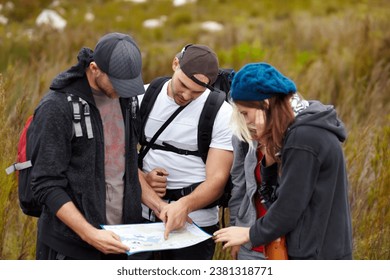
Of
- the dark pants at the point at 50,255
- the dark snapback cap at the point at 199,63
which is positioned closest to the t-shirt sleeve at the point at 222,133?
the dark snapback cap at the point at 199,63

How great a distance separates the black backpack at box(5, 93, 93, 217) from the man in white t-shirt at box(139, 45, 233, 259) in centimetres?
52

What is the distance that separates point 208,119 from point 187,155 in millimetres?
206

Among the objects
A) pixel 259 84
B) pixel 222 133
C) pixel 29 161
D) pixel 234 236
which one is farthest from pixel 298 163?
pixel 29 161

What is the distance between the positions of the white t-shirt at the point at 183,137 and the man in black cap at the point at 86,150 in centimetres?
25

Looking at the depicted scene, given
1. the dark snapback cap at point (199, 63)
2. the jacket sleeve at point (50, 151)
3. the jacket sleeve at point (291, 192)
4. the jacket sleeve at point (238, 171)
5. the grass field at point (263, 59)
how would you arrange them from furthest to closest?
the grass field at point (263, 59), the dark snapback cap at point (199, 63), the jacket sleeve at point (238, 171), the jacket sleeve at point (50, 151), the jacket sleeve at point (291, 192)

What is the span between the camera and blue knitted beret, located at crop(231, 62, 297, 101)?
2.93m

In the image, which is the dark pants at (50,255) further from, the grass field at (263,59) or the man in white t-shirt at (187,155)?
the grass field at (263,59)

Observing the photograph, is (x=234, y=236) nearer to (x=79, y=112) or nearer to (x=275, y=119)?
(x=275, y=119)

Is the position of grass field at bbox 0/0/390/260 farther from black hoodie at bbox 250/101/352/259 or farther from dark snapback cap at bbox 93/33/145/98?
black hoodie at bbox 250/101/352/259

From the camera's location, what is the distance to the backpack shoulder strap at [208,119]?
3.59 meters

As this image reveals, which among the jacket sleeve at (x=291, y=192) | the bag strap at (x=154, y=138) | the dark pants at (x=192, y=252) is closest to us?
the jacket sleeve at (x=291, y=192)

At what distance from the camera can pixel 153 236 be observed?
337cm

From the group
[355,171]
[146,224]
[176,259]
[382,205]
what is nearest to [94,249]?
[146,224]
